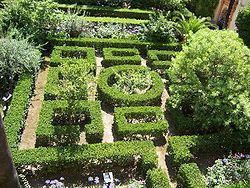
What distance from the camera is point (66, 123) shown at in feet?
38.5

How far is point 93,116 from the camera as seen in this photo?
11.5 metres

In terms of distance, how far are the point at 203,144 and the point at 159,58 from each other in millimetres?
5838

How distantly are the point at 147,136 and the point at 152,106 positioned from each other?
1.44 m

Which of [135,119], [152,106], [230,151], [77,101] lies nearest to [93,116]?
[77,101]

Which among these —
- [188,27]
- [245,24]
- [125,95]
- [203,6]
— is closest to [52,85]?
[125,95]

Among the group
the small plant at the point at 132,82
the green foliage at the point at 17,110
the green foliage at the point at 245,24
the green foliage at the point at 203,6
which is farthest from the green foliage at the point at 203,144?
the green foliage at the point at 203,6

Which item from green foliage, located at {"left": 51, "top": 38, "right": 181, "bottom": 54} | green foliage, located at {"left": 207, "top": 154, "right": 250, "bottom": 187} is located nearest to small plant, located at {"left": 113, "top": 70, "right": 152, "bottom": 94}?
green foliage, located at {"left": 51, "top": 38, "right": 181, "bottom": 54}

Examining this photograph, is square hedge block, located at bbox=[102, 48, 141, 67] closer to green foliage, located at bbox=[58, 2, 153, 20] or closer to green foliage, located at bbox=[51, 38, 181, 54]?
green foliage, located at bbox=[51, 38, 181, 54]

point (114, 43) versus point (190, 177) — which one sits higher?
point (114, 43)

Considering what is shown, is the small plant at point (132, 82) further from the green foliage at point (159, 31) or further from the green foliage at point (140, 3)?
the green foliage at point (140, 3)

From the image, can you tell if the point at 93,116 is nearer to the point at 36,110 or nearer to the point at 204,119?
the point at 36,110

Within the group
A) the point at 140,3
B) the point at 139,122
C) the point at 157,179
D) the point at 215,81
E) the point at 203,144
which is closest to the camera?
the point at 157,179

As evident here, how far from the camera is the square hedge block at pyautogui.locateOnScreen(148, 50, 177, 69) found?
14961 millimetres

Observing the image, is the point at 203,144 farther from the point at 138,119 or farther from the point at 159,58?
the point at 159,58
